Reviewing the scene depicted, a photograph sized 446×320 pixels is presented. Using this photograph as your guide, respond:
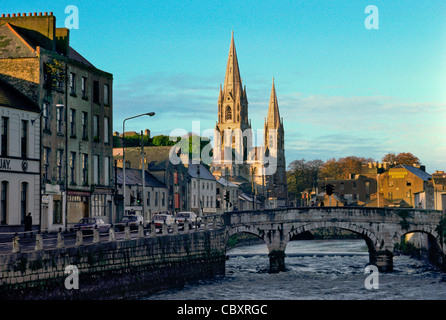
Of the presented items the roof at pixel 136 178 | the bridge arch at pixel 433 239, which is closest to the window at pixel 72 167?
the roof at pixel 136 178

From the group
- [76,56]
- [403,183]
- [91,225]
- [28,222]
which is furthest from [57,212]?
[403,183]

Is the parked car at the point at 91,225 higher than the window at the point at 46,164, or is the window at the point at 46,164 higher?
the window at the point at 46,164

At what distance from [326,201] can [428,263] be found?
7390cm

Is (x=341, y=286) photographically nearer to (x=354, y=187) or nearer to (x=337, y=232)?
(x=337, y=232)

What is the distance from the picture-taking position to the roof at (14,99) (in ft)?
143

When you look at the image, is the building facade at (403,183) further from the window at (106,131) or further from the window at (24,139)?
the window at (24,139)

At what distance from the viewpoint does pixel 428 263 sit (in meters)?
67.2

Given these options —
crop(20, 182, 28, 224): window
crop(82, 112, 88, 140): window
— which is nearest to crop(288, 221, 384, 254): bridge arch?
crop(82, 112, 88, 140): window

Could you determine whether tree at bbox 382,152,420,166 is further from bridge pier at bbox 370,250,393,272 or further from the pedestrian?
the pedestrian

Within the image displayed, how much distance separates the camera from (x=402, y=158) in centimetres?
16112

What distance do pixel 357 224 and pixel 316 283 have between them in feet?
38.5

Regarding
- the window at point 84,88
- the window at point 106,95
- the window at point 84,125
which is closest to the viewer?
the window at point 84,125

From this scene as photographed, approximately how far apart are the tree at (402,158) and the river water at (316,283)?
8662 centimetres

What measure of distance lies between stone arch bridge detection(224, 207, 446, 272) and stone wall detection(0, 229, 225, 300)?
5993mm
